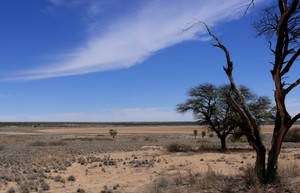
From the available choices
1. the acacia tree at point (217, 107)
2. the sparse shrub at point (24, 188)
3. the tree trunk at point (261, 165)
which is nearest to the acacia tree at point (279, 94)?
the tree trunk at point (261, 165)

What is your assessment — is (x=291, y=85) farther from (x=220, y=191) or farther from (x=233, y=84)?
(x=220, y=191)

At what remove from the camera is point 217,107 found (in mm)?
34656

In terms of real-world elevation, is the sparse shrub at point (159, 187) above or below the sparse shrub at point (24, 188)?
above

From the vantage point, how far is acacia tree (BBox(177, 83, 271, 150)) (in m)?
33.7

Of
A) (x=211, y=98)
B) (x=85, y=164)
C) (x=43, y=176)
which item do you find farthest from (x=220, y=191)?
(x=211, y=98)

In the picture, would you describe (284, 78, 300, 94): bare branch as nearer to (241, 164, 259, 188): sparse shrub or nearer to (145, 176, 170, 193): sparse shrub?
(241, 164, 259, 188): sparse shrub

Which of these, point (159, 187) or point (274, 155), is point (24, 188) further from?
point (274, 155)

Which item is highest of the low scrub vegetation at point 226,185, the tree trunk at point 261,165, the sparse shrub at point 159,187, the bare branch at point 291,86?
the bare branch at point 291,86

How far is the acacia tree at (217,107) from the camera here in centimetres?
3372

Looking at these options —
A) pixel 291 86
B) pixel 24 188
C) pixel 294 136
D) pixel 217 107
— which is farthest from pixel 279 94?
pixel 294 136

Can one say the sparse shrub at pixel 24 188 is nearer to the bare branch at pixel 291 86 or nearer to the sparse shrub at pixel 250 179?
the sparse shrub at pixel 250 179

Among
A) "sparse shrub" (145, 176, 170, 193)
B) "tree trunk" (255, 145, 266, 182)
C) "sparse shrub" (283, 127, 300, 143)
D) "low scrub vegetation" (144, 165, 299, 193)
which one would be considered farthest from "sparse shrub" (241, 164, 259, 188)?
"sparse shrub" (283, 127, 300, 143)

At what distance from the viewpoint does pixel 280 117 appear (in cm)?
1143

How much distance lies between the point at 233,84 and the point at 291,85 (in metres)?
1.83
